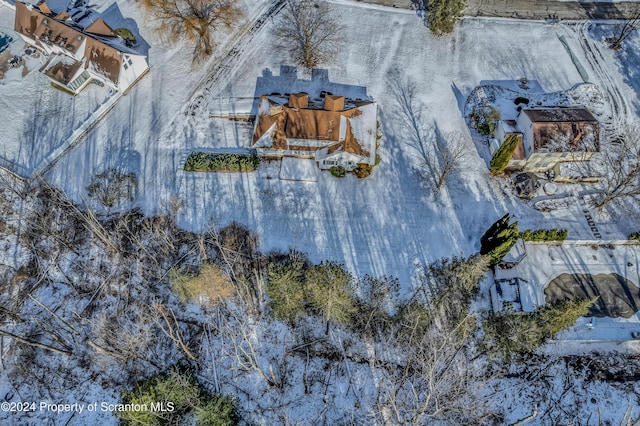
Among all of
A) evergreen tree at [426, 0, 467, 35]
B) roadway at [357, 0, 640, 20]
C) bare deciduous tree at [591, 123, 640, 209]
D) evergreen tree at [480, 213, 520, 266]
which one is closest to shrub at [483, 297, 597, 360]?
evergreen tree at [480, 213, 520, 266]

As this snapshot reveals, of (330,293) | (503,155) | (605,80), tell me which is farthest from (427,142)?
(605,80)

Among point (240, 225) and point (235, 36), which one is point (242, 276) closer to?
point (240, 225)

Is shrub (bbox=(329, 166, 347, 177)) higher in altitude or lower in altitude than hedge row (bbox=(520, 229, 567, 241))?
higher

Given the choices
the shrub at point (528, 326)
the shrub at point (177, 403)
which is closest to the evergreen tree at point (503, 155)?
the shrub at point (528, 326)

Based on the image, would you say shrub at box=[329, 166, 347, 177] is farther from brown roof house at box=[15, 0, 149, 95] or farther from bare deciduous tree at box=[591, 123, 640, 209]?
brown roof house at box=[15, 0, 149, 95]

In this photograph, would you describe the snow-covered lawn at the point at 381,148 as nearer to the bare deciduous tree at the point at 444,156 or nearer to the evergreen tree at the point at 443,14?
the bare deciduous tree at the point at 444,156

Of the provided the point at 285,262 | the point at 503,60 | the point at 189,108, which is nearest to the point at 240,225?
the point at 285,262
